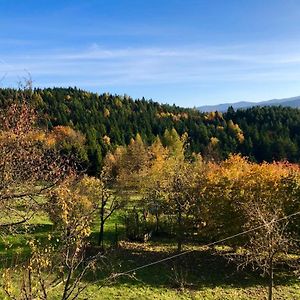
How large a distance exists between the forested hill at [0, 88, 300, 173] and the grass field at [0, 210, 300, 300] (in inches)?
1881

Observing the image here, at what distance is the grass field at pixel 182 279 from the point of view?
2258 cm

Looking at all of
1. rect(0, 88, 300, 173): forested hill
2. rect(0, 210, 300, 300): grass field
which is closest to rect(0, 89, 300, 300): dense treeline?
rect(0, 210, 300, 300): grass field

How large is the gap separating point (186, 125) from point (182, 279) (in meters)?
106

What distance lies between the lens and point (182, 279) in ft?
79.0

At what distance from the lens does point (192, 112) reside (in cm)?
16062

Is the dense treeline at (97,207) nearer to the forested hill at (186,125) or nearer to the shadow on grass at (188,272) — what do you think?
the shadow on grass at (188,272)

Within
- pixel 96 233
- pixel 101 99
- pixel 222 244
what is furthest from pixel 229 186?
pixel 101 99

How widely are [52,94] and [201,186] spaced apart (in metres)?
130

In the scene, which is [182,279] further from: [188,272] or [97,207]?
[97,207]

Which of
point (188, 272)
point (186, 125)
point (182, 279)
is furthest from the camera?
point (186, 125)

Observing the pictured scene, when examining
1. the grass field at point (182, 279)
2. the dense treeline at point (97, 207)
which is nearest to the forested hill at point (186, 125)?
the dense treeline at point (97, 207)

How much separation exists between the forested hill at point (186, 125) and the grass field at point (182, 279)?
47777 mm

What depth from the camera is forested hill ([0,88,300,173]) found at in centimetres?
10188

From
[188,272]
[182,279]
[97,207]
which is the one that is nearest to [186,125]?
[188,272]
